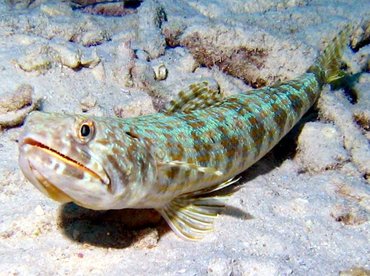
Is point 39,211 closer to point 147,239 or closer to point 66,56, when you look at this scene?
point 147,239

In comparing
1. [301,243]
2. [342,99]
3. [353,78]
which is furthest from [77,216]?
[353,78]

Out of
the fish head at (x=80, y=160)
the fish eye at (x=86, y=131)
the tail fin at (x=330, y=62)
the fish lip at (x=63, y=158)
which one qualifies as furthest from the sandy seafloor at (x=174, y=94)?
the fish eye at (x=86, y=131)

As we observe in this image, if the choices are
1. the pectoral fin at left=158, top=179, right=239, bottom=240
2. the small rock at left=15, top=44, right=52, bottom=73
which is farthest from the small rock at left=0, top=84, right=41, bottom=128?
the pectoral fin at left=158, top=179, right=239, bottom=240

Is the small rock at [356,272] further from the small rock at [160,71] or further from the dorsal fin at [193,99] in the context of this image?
the small rock at [160,71]

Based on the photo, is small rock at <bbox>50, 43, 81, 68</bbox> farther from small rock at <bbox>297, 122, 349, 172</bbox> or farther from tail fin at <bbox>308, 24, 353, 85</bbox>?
tail fin at <bbox>308, 24, 353, 85</bbox>

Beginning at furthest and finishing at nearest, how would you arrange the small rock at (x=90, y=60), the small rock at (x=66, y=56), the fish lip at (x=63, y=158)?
1. the small rock at (x=90, y=60)
2. the small rock at (x=66, y=56)
3. the fish lip at (x=63, y=158)

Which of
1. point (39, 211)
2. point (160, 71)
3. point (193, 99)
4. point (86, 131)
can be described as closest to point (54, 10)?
point (160, 71)

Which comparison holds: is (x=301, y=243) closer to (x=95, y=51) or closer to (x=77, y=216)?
(x=77, y=216)

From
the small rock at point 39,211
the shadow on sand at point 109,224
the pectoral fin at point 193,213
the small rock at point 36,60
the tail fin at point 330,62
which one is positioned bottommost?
the small rock at point 39,211
